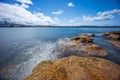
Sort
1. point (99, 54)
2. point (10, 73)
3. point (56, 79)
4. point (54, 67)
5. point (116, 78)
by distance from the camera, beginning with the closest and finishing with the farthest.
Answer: point (56, 79)
point (116, 78)
point (54, 67)
point (10, 73)
point (99, 54)

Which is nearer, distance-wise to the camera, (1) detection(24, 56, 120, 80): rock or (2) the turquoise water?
(1) detection(24, 56, 120, 80): rock

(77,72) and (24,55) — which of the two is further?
(24,55)

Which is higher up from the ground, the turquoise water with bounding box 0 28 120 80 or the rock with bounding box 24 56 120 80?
the rock with bounding box 24 56 120 80

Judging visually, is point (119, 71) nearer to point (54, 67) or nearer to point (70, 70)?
point (70, 70)

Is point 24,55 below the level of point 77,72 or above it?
below

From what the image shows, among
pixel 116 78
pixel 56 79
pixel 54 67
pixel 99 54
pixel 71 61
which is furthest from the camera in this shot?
pixel 99 54

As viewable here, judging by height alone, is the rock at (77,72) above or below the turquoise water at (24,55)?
above

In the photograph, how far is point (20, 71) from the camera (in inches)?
587

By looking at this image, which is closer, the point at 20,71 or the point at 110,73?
the point at 110,73

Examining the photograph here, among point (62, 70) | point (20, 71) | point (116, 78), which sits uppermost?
point (62, 70)

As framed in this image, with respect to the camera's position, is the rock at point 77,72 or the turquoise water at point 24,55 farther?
the turquoise water at point 24,55

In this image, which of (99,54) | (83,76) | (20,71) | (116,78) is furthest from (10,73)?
(99,54)

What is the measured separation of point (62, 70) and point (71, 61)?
159 centimetres

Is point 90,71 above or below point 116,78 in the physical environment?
above
